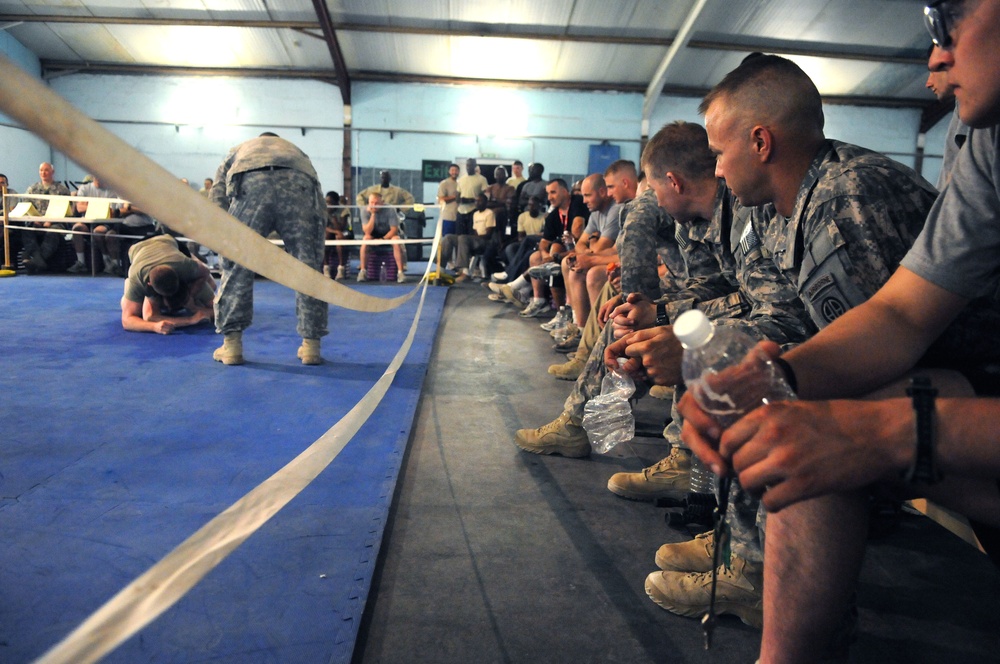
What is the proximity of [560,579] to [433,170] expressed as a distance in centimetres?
1186

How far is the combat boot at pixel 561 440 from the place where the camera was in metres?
2.38

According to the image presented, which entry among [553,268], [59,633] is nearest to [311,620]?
[59,633]

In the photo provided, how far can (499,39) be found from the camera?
1089 cm

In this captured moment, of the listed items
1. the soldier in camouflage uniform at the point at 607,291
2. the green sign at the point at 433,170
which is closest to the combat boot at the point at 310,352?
the soldier in camouflage uniform at the point at 607,291

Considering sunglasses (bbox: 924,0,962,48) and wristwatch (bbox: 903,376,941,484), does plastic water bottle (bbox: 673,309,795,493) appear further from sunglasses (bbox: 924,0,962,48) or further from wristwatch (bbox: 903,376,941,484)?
sunglasses (bbox: 924,0,962,48)

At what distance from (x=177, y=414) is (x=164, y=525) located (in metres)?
1.03

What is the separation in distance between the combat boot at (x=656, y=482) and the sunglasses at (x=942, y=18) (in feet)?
4.61

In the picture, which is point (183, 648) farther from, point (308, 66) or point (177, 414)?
point (308, 66)

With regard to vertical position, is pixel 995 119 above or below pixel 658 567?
above

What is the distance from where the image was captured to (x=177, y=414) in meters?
2.57

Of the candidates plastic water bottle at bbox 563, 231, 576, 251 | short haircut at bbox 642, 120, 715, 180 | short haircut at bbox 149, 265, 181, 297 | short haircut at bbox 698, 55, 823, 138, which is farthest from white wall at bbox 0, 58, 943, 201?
short haircut at bbox 698, 55, 823, 138

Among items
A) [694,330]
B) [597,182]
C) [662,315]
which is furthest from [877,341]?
[597,182]

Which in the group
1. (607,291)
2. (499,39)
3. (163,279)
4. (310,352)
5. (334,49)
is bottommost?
(310,352)

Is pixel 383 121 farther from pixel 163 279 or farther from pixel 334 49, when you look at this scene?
pixel 163 279
